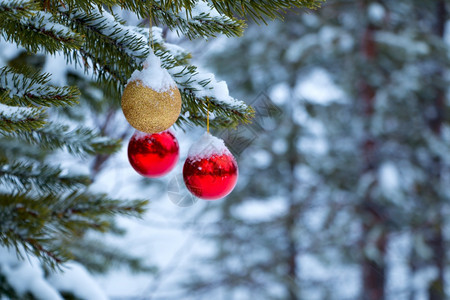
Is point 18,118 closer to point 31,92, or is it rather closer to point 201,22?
point 31,92

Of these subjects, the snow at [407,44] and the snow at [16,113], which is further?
the snow at [407,44]

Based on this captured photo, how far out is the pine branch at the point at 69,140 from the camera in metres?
1.27

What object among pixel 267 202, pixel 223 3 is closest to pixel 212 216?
pixel 267 202

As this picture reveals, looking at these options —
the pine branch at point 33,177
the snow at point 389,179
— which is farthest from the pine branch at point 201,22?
the snow at point 389,179

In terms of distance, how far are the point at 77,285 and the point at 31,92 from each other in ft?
3.45

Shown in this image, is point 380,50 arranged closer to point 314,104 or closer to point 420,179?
point 314,104

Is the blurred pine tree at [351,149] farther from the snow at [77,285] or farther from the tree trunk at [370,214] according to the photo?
the snow at [77,285]

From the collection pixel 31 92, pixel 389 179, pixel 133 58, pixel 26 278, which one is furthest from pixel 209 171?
pixel 389 179

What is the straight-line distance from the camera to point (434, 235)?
694 cm

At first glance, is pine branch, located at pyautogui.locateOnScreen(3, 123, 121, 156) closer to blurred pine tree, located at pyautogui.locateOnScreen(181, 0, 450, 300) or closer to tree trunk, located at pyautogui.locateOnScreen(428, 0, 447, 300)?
blurred pine tree, located at pyautogui.locateOnScreen(181, 0, 450, 300)

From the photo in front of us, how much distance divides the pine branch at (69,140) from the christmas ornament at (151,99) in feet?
1.59

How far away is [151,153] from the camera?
111 centimetres

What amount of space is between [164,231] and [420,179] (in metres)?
7.70

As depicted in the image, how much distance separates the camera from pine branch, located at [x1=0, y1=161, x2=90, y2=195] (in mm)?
1334
